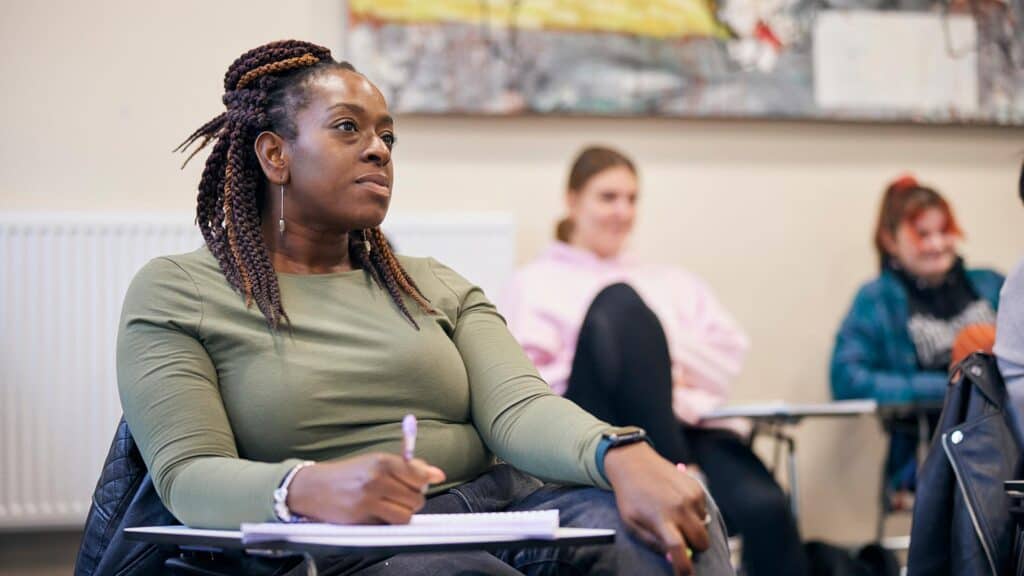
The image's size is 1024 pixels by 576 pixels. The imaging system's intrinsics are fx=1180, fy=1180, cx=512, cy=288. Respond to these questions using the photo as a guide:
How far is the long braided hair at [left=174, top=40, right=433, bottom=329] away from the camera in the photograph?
5.11 ft

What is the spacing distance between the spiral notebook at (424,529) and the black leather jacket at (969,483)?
82 cm

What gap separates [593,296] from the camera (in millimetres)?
2988

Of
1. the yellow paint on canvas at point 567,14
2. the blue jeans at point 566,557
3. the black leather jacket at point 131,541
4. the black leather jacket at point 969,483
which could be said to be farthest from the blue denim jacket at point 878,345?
the black leather jacket at point 131,541

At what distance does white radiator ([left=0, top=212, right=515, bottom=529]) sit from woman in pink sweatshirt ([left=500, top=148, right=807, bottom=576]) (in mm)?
1031

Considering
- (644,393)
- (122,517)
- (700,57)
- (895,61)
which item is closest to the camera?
(122,517)

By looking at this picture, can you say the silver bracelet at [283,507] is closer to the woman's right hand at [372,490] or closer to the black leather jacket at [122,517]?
the woman's right hand at [372,490]

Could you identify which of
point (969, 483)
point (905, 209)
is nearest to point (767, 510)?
point (969, 483)

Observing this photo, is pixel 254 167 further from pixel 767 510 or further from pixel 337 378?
pixel 767 510

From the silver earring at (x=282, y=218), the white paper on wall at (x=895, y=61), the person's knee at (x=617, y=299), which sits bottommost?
the person's knee at (x=617, y=299)

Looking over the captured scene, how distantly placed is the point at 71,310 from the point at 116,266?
0.16 meters

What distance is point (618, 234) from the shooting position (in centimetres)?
326

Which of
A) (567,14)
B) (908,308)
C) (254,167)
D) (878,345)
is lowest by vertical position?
(878,345)

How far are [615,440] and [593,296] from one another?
5.65ft

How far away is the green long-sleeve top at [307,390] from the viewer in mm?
1307
